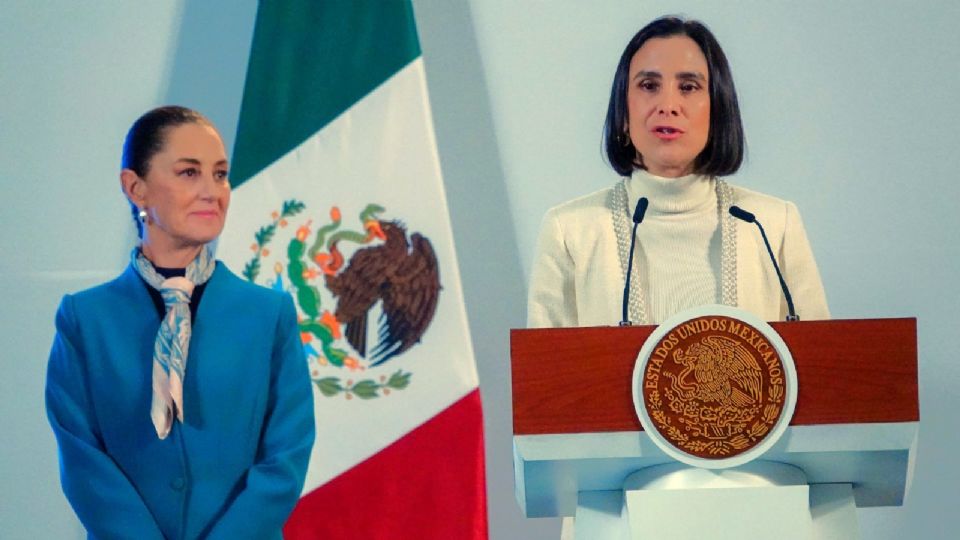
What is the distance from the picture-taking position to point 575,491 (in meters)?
2.20

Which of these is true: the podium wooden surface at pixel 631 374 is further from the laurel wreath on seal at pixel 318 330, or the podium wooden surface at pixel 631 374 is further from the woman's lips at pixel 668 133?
the laurel wreath on seal at pixel 318 330

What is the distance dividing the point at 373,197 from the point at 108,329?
1.03 meters

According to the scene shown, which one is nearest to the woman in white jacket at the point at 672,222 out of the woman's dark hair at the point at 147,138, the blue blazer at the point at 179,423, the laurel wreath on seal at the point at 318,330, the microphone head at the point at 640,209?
the microphone head at the point at 640,209

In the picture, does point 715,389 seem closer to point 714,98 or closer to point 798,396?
point 798,396

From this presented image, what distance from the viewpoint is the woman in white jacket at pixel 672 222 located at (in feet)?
8.91

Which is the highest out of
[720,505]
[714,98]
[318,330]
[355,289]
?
[714,98]

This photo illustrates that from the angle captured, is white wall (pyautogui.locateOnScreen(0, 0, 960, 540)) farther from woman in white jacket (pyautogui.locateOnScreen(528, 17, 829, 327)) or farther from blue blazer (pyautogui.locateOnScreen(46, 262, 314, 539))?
blue blazer (pyautogui.locateOnScreen(46, 262, 314, 539))

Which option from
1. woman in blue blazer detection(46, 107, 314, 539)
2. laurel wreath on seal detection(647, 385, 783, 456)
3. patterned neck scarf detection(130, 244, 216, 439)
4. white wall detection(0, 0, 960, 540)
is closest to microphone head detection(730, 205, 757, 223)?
laurel wreath on seal detection(647, 385, 783, 456)

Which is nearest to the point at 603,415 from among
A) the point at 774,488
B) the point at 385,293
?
the point at 774,488

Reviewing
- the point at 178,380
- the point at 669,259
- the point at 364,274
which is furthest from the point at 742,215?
the point at 364,274

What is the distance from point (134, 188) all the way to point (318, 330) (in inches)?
34.3

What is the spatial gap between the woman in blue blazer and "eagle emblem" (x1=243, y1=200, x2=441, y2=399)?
71 cm

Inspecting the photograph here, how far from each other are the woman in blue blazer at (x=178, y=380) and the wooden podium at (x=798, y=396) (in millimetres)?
692

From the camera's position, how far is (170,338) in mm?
2465
